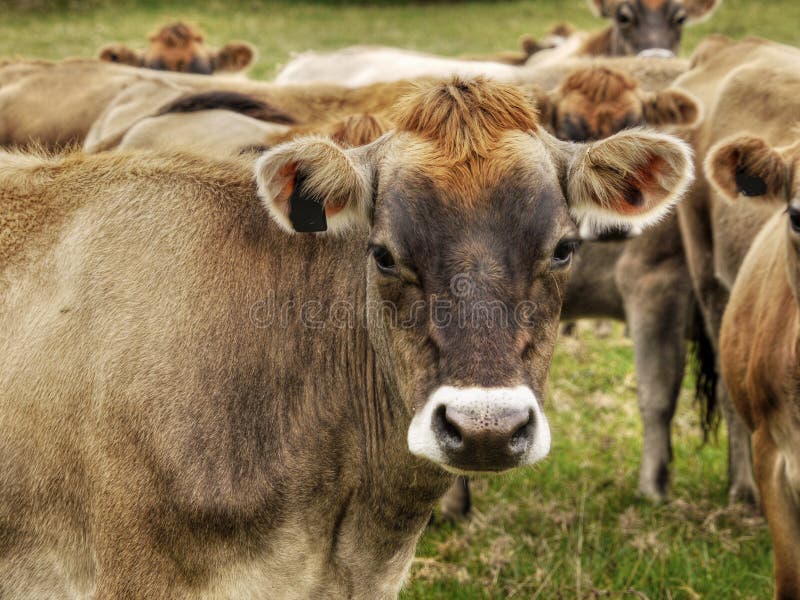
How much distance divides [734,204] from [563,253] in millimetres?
3352

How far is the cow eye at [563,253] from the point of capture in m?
3.28

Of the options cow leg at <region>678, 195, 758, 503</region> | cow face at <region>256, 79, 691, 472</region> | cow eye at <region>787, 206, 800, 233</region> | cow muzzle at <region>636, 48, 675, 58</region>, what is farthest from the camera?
cow muzzle at <region>636, 48, 675, 58</region>

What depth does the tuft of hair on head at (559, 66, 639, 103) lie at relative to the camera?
6.98 meters

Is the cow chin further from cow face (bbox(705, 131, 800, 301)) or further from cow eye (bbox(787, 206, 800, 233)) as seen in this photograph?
cow face (bbox(705, 131, 800, 301))

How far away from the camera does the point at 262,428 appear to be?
11.3 feet

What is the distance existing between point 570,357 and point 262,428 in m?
6.02

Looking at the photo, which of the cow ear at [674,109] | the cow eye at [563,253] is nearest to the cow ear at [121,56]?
the cow ear at [674,109]

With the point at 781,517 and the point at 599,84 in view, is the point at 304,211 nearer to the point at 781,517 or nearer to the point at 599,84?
the point at 781,517

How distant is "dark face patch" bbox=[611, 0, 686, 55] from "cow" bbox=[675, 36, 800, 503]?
4.68m

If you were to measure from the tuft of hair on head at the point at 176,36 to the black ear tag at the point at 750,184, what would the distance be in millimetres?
9956

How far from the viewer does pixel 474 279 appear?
9.96 feet

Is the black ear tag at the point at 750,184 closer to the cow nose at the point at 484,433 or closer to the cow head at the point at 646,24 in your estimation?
the cow nose at the point at 484,433

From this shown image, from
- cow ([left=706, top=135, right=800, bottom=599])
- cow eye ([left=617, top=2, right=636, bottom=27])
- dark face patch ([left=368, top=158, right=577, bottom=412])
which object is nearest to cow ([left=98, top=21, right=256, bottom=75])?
cow eye ([left=617, top=2, right=636, bottom=27])

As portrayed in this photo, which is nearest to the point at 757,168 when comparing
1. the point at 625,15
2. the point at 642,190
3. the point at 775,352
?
the point at 775,352
